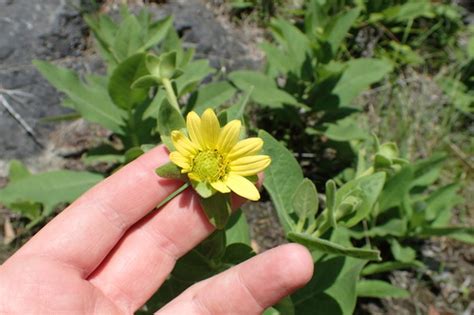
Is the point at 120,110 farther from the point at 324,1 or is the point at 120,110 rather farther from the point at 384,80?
the point at 384,80

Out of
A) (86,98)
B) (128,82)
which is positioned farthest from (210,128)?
(86,98)

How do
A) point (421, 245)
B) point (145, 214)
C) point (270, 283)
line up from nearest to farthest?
point (270, 283), point (145, 214), point (421, 245)

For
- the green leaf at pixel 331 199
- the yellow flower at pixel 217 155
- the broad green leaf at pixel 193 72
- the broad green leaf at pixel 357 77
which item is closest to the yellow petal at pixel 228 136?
the yellow flower at pixel 217 155

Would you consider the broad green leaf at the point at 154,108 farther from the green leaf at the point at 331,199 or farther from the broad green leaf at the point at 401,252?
the broad green leaf at the point at 401,252

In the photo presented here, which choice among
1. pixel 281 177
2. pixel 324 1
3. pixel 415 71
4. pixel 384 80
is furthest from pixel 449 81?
pixel 281 177

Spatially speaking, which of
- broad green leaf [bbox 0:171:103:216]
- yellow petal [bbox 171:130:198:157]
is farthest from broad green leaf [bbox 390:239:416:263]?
broad green leaf [bbox 0:171:103:216]

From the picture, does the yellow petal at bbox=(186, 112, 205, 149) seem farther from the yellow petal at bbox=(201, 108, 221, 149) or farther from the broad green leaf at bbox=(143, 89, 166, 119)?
the broad green leaf at bbox=(143, 89, 166, 119)
